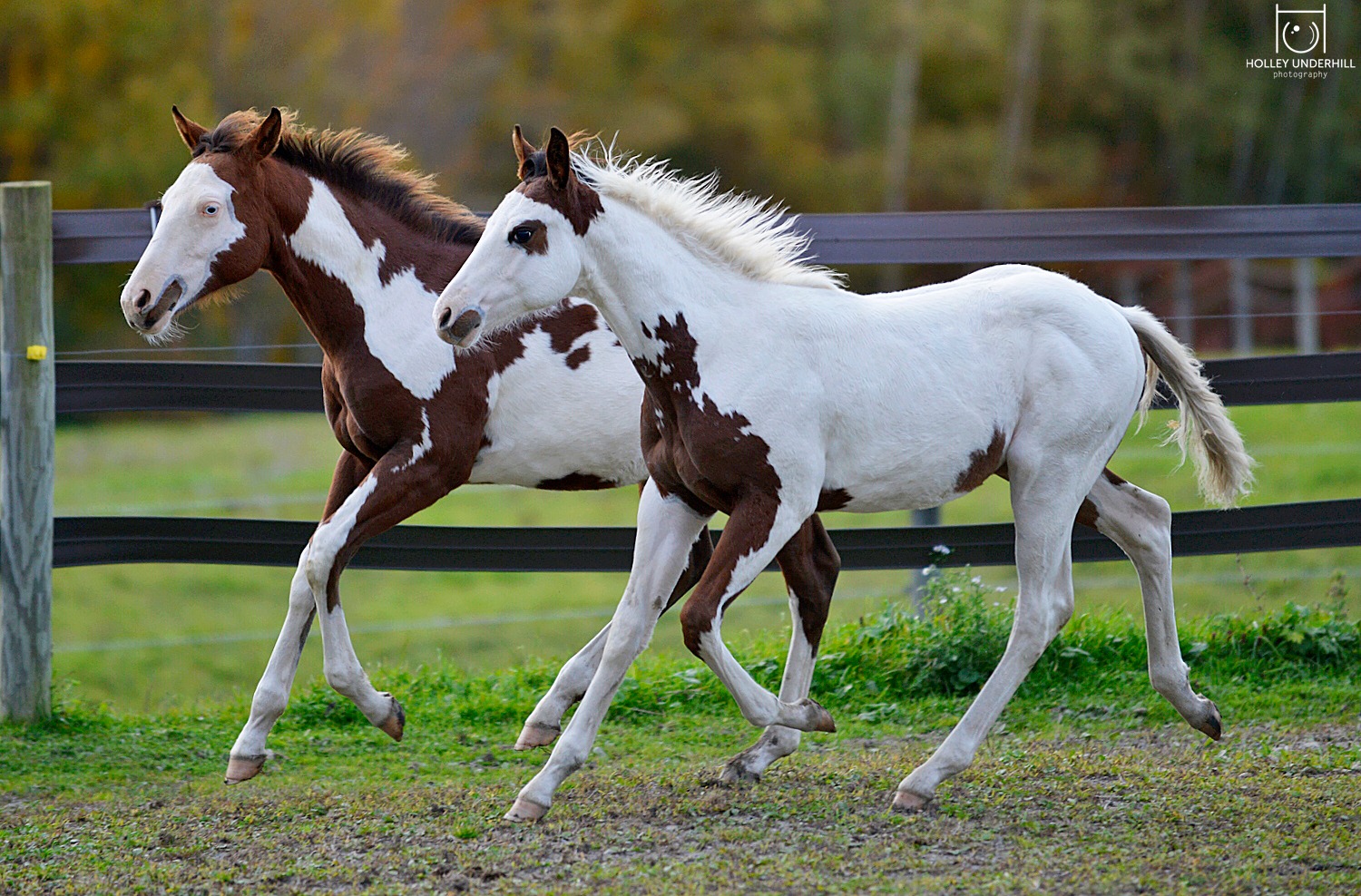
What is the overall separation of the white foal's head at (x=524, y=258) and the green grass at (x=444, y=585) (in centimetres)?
242

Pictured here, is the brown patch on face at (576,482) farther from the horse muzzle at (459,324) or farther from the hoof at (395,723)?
the horse muzzle at (459,324)

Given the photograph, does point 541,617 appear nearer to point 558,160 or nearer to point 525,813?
point 525,813

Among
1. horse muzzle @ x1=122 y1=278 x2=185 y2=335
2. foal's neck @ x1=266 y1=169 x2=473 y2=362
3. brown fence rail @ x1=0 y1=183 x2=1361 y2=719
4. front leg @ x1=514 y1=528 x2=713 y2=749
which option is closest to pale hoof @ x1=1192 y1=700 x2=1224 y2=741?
brown fence rail @ x1=0 y1=183 x2=1361 y2=719

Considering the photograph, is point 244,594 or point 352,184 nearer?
point 352,184

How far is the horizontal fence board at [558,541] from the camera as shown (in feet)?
18.3

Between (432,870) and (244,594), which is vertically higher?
(432,870)

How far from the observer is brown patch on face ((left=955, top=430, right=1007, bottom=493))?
4.15 meters

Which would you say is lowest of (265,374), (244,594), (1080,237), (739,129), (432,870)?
(244,594)

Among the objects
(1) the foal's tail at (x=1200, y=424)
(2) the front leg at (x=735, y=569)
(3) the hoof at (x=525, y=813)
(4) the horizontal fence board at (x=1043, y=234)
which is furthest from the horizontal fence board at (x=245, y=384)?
(2) the front leg at (x=735, y=569)

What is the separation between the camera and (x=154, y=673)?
28.3 feet

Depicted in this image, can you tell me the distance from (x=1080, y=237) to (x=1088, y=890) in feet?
9.71

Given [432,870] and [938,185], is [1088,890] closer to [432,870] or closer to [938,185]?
[432,870]

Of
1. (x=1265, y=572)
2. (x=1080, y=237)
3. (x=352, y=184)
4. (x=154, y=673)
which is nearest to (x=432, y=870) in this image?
(x=352, y=184)

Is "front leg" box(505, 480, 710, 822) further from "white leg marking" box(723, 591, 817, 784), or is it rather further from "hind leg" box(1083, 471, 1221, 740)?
"hind leg" box(1083, 471, 1221, 740)
